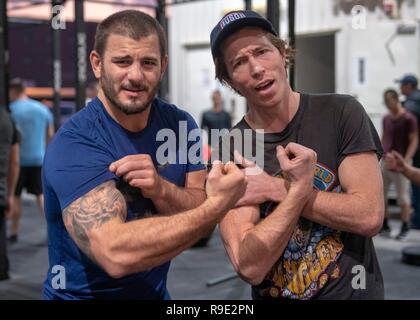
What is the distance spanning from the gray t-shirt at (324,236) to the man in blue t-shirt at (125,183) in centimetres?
23

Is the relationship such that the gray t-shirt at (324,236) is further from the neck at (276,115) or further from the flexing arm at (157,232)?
the flexing arm at (157,232)

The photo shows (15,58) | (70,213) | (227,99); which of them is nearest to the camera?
(70,213)

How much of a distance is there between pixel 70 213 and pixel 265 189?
21.3 inches

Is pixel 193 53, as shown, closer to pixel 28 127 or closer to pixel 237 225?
pixel 28 127

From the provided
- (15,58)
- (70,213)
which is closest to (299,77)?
(70,213)

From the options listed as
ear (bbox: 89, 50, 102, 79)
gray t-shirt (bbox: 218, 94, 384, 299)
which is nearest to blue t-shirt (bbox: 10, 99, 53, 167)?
ear (bbox: 89, 50, 102, 79)

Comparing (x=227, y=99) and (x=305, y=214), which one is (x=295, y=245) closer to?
(x=305, y=214)

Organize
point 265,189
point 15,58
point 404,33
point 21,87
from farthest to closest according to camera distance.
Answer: point 15,58
point 404,33
point 21,87
point 265,189

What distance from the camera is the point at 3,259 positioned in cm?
501

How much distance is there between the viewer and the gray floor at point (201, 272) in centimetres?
452

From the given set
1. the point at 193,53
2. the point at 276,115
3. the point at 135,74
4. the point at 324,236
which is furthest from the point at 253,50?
the point at 193,53

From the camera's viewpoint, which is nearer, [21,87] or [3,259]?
[3,259]

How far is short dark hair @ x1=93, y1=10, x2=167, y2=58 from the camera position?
5.40 ft
